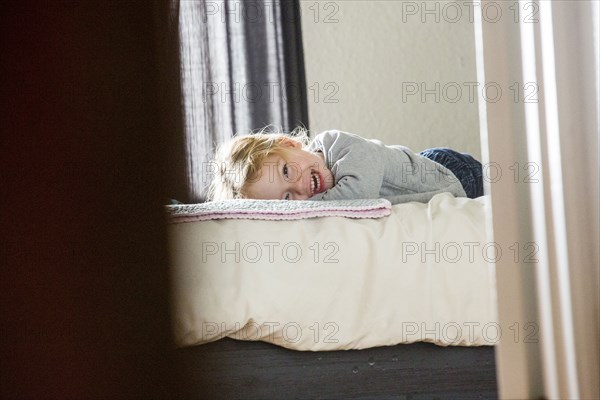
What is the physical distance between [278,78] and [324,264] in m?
1.82

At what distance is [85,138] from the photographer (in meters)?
0.35

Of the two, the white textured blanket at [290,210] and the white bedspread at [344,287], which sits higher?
the white textured blanket at [290,210]

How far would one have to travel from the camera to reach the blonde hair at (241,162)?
143cm

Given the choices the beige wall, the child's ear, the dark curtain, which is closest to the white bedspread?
the child's ear

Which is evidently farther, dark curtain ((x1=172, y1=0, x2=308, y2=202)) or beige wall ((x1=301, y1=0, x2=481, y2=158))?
beige wall ((x1=301, y1=0, x2=481, y2=158))

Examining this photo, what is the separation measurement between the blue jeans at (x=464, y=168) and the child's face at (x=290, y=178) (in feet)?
1.10

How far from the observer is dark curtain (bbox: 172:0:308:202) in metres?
2.42

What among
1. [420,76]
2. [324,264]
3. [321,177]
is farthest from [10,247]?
[420,76]

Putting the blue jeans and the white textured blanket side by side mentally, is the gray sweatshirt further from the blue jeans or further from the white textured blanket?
the white textured blanket

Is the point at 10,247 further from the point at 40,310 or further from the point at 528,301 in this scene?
the point at 528,301

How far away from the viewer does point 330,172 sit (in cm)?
145

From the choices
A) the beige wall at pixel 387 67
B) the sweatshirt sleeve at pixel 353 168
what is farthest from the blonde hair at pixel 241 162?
the beige wall at pixel 387 67

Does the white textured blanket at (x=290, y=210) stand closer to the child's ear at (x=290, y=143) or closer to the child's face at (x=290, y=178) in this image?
the child's face at (x=290, y=178)

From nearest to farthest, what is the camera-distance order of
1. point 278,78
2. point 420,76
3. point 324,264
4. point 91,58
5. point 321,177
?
point 91,58 < point 324,264 < point 321,177 < point 278,78 < point 420,76
